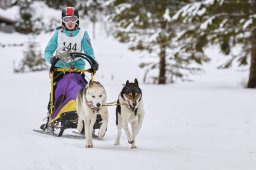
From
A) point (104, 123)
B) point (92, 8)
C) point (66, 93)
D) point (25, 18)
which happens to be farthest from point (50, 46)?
point (92, 8)

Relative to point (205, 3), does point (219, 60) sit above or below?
below

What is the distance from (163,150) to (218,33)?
10.4m

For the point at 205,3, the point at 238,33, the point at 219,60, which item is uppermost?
the point at 205,3

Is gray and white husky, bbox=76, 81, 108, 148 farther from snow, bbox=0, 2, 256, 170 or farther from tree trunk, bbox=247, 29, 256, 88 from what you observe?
tree trunk, bbox=247, 29, 256, 88

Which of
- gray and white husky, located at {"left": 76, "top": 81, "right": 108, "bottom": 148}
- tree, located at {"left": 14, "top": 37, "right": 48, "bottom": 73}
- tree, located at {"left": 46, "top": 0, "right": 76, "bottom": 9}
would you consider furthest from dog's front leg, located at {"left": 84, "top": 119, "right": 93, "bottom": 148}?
tree, located at {"left": 46, "top": 0, "right": 76, "bottom": 9}

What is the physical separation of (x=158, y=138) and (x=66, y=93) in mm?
1963

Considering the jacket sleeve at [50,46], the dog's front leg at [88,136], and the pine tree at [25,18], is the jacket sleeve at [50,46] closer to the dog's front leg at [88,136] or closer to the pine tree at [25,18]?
the dog's front leg at [88,136]

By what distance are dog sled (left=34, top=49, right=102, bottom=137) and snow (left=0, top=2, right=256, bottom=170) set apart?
0.33 meters

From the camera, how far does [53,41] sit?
286 inches

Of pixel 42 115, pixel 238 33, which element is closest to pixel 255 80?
pixel 238 33

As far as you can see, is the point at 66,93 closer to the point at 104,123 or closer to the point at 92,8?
the point at 104,123

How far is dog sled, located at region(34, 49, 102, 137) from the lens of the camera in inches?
268

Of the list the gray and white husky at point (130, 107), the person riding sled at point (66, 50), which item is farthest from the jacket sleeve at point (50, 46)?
the gray and white husky at point (130, 107)

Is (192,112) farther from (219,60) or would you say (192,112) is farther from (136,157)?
(219,60)
